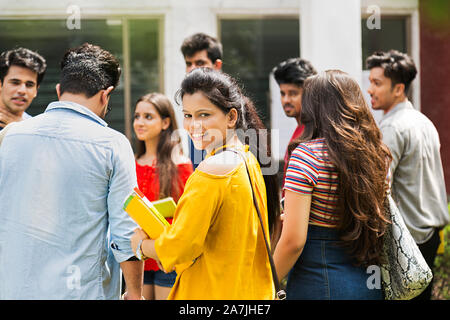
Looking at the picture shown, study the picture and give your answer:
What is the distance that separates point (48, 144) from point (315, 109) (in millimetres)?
1221

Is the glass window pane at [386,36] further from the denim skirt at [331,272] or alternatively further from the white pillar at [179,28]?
the denim skirt at [331,272]

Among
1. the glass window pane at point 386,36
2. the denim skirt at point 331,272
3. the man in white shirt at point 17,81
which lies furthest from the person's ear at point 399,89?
the glass window pane at point 386,36

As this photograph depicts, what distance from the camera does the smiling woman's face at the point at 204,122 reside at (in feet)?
7.43

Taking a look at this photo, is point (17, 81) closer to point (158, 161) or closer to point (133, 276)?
point (158, 161)

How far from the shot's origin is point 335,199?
2.50m

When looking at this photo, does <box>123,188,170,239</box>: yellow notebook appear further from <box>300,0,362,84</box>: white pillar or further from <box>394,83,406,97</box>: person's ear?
<box>300,0,362,84</box>: white pillar

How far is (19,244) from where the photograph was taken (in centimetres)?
224

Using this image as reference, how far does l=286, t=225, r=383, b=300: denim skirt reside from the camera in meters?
2.53

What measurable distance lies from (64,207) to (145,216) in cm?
35

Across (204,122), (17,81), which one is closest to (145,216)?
(204,122)

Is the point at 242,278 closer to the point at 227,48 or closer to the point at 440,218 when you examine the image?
the point at 440,218

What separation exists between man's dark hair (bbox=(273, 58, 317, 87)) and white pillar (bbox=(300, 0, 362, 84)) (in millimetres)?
1179

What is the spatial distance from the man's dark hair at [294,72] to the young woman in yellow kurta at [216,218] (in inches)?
66.2

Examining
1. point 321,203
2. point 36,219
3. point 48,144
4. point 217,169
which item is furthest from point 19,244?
point 321,203
